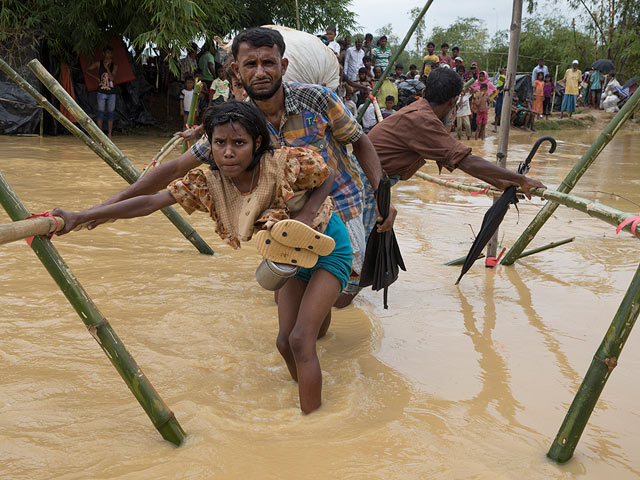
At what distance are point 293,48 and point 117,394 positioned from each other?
6.87 ft

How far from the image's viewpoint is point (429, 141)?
3514 millimetres

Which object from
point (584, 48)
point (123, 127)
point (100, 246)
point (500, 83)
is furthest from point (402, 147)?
point (584, 48)

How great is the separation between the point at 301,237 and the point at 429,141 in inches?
61.1

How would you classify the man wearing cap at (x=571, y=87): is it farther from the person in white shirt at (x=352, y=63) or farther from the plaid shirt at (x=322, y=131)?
the plaid shirt at (x=322, y=131)

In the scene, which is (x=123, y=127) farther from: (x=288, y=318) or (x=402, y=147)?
(x=288, y=318)

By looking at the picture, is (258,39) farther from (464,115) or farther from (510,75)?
(464,115)

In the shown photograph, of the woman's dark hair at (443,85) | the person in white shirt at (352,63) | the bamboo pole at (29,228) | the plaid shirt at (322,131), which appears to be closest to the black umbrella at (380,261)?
the plaid shirt at (322,131)

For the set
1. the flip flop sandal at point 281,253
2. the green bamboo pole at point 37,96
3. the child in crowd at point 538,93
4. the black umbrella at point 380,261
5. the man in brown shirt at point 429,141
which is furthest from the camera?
the child in crowd at point 538,93

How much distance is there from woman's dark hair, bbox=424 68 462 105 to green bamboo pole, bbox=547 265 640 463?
1760 millimetres

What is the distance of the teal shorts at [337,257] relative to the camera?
2.47 m

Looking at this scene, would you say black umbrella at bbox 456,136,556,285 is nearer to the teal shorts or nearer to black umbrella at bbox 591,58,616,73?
the teal shorts

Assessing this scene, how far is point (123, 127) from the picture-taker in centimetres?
1342

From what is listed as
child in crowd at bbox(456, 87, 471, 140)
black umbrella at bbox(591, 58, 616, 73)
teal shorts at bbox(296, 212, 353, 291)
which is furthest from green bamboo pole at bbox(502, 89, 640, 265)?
black umbrella at bbox(591, 58, 616, 73)

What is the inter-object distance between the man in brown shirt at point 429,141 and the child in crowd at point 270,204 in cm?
112
